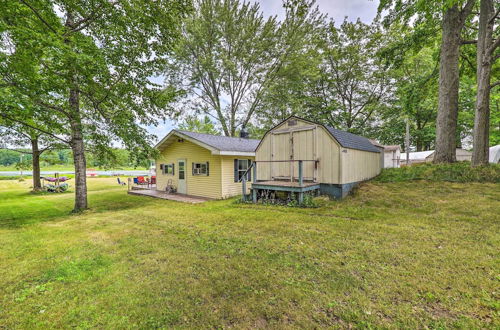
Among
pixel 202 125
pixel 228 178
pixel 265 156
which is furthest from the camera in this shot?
pixel 202 125

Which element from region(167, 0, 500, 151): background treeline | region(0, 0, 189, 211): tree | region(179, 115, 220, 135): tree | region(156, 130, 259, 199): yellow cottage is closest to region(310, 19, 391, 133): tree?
region(167, 0, 500, 151): background treeline

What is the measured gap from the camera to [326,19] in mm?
17031

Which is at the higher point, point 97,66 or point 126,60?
point 126,60

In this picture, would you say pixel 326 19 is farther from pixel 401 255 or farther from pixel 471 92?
pixel 401 255

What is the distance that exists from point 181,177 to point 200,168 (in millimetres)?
1795

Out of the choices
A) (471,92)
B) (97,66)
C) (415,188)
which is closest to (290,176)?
(415,188)

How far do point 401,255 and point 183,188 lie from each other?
10.6m

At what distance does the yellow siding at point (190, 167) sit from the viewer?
1025cm

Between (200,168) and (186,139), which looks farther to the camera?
(200,168)

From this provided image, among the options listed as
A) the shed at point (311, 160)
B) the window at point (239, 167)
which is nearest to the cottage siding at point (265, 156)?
the shed at point (311, 160)

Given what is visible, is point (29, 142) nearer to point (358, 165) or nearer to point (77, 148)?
point (77, 148)

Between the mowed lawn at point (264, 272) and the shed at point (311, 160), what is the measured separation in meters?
2.26

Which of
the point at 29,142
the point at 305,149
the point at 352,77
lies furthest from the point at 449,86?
the point at 29,142

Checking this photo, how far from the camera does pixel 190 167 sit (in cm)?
1148
